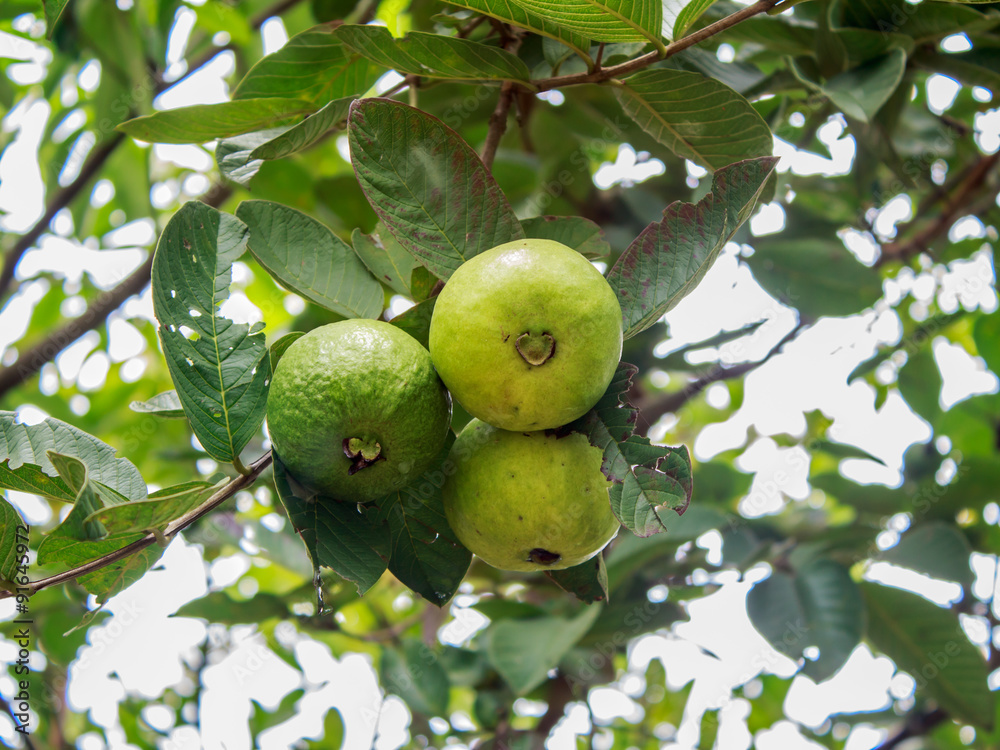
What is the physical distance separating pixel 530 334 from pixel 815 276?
1195 millimetres

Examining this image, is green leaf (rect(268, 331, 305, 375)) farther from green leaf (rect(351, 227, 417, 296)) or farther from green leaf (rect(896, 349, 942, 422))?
green leaf (rect(896, 349, 942, 422))

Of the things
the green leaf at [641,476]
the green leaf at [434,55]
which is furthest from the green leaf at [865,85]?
the green leaf at [641,476]

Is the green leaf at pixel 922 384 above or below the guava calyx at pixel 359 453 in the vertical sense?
below

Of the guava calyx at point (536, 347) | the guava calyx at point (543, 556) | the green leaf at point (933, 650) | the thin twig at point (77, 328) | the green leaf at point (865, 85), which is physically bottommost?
the green leaf at point (933, 650)

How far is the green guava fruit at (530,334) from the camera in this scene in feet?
2.44

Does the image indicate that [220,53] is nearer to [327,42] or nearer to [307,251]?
[327,42]

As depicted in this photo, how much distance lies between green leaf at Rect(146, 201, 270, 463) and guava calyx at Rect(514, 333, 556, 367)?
28 cm

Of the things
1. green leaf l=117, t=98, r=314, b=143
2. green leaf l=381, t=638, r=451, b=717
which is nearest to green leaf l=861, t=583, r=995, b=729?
green leaf l=381, t=638, r=451, b=717

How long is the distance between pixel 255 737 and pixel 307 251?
173 cm

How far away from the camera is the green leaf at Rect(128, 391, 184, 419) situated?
90 cm

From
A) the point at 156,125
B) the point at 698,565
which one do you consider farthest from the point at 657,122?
the point at 698,565

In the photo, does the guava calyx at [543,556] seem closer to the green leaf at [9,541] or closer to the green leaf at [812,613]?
the green leaf at [9,541]

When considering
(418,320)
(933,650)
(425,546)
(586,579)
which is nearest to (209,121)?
(418,320)

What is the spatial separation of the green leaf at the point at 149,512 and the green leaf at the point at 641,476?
0.40m
